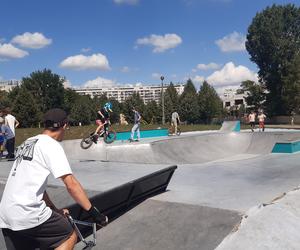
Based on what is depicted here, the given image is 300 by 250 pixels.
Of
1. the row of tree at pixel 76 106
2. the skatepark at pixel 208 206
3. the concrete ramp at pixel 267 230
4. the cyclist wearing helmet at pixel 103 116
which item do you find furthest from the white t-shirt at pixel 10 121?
the row of tree at pixel 76 106

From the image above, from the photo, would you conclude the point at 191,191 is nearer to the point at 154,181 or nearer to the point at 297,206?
the point at 154,181

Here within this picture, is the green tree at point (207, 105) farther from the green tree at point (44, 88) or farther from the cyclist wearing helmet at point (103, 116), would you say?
the cyclist wearing helmet at point (103, 116)

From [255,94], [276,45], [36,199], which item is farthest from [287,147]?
[255,94]

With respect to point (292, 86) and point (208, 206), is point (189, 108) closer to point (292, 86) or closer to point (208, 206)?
point (292, 86)

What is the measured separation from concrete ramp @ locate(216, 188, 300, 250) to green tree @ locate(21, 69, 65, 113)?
59743 millimetres

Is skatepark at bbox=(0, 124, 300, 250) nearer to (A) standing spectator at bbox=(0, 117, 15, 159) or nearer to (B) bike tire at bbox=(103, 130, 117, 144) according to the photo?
(A) standing spectator at bbox=(0, 117, 15, 159)

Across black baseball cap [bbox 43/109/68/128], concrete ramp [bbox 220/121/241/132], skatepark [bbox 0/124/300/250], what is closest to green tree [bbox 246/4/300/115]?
concrete ramp [bbox 220/121/241/132]

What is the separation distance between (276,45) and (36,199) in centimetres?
5251

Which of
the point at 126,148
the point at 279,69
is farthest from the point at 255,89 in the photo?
the point at 126,148

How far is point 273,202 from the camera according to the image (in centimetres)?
556

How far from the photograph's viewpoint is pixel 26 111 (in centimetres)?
4934

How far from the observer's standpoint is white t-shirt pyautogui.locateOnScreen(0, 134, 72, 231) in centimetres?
274

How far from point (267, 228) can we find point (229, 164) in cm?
580

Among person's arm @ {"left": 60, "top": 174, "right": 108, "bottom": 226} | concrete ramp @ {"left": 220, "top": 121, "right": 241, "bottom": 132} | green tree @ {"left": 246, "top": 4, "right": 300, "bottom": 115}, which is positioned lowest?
concrete ramp @ {"left": 220, "top": 121, "right": 241, "bottom": 132}
